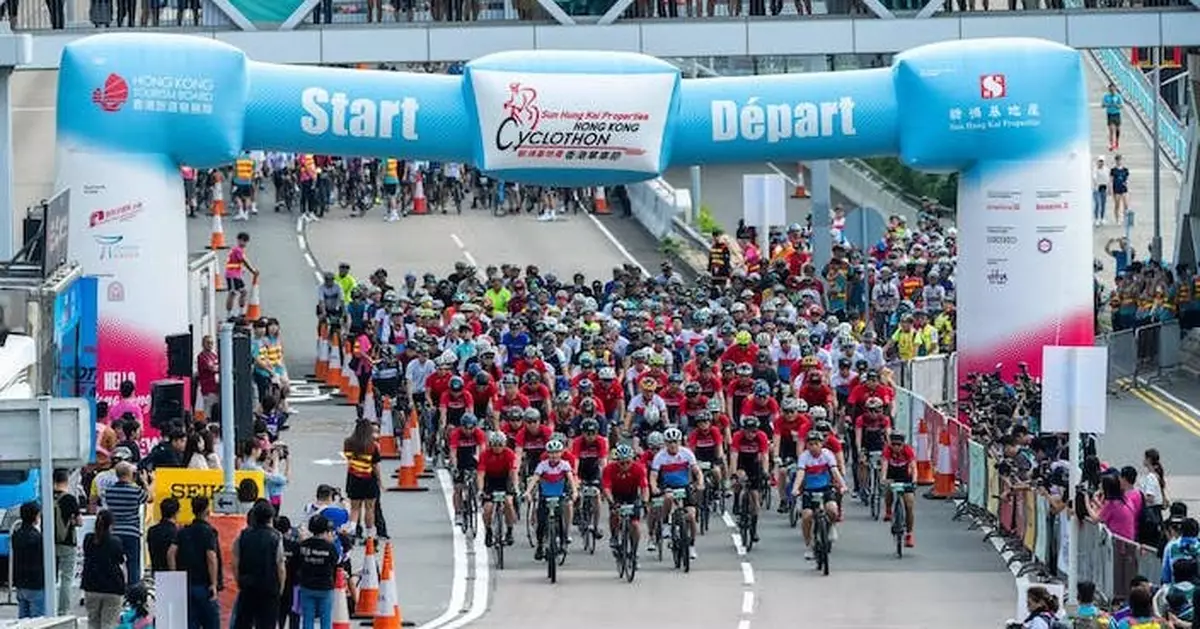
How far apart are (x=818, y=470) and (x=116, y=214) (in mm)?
8753

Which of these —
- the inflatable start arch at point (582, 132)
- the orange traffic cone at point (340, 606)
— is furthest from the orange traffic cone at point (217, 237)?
the orange traffic cone at point (340, 606)

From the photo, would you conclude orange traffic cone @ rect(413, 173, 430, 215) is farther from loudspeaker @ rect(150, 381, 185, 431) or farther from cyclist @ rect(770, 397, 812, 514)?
loudspeaker @ rect(150, 381, 185, 431)

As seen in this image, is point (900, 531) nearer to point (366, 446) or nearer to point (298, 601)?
point (366, 446)

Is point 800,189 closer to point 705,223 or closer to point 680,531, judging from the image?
point 705,223

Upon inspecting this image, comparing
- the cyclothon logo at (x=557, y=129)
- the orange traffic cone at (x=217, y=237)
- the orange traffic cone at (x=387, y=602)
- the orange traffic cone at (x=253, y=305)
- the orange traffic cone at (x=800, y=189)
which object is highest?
the orange traffic cone at (x=800, y=189)

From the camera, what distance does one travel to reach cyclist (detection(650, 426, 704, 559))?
3067 centimetres

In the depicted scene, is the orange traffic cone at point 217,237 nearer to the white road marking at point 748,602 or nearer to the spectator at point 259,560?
the white road marking at point 748,602

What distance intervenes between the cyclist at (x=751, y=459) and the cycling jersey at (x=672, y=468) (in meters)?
1.25

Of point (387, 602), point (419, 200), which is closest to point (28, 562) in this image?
point (387, 602)

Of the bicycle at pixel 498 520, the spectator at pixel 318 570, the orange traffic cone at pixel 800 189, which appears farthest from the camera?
the orange traffic cone at pixel 800 189

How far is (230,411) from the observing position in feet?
86.5

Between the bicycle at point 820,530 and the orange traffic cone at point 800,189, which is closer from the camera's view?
the bicycle at point 820,530

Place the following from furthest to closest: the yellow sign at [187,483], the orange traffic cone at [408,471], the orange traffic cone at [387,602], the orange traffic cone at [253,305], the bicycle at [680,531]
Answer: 1. the orange traffic cone at [253,305]
2. the orange traffic cone at [408,471]
3. the bicycle at [680,531]
4. the yellow sign at [187,483]
5. the orange traffic cone at [387,602]

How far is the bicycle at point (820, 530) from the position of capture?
3031 centimetres
